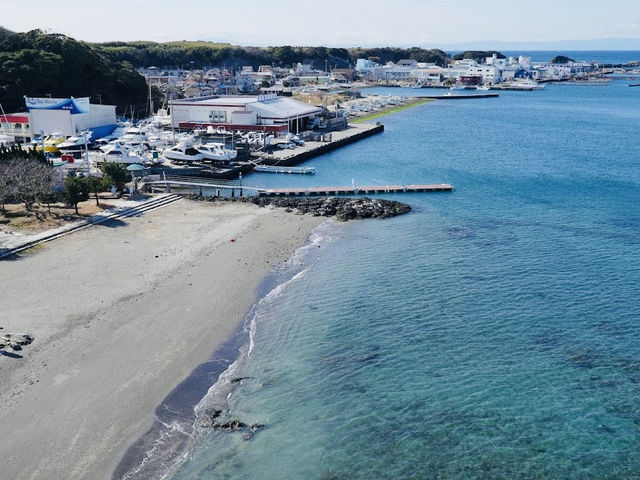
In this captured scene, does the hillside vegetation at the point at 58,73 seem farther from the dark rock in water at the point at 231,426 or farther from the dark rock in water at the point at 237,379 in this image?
the dark rock in water at the point at 231,426

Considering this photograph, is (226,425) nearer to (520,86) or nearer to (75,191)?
(75,191)

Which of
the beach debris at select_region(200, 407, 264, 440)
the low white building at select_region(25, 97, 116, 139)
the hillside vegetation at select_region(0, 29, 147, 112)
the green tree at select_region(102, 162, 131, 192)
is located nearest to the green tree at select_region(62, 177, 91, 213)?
the green tree at select_region(102, 162, 131, 192)

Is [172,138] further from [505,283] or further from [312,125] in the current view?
[505,283]

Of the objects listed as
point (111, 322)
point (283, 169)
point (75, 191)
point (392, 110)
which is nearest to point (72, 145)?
point (283, 169)

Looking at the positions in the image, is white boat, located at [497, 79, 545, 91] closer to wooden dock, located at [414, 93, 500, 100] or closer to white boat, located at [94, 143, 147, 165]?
wooden dock, located at [414, 93, 500, 100]

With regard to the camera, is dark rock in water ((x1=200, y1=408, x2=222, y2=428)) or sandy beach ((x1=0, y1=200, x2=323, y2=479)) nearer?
sandy beach ((x1=0, y1=200, x2=323, y2=479))
